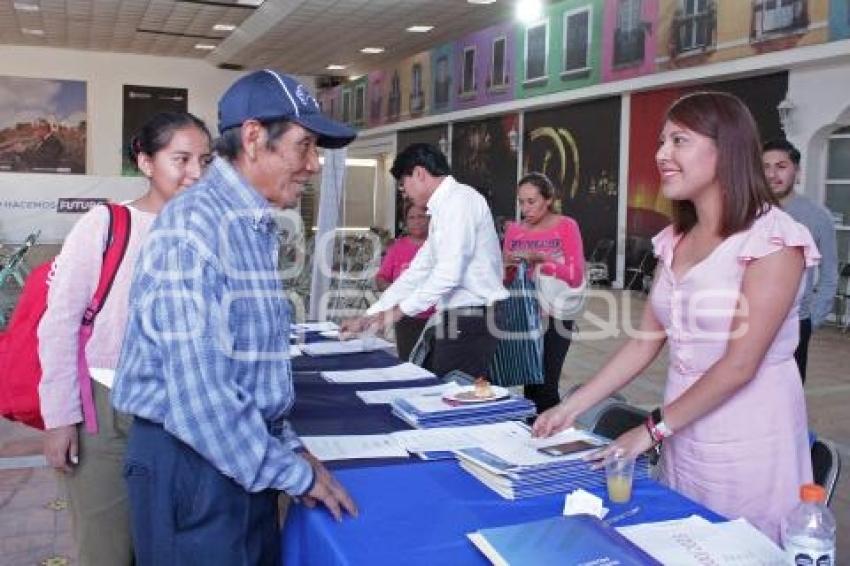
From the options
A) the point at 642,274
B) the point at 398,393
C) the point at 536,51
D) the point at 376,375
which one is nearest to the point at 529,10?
the point at 536,51

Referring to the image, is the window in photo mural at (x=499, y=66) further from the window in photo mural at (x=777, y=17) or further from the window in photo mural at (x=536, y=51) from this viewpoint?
the window in photo mural at (x=777, y=17)

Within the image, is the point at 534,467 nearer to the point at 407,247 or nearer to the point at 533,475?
the point at 533,475

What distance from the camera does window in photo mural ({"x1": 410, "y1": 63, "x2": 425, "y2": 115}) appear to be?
17.7 meters

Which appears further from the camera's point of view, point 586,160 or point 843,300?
point 586,160

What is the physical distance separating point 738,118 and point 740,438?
0.66 m

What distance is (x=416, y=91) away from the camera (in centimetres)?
1788

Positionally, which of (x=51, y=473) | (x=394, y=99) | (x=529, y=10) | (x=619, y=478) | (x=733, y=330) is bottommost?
(x=51, y=473)

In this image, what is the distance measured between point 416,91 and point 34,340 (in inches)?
652

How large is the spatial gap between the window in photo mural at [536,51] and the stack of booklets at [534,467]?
40.4 ft

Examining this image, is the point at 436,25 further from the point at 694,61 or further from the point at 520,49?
the point at 694,61

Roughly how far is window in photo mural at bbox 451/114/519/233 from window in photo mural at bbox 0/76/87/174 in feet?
30.2

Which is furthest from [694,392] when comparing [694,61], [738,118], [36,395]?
[694,61]

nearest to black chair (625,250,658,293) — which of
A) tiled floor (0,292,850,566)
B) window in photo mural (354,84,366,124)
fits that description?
tiled floor (0,292,850,566)

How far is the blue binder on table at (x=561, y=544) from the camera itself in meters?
1.20
